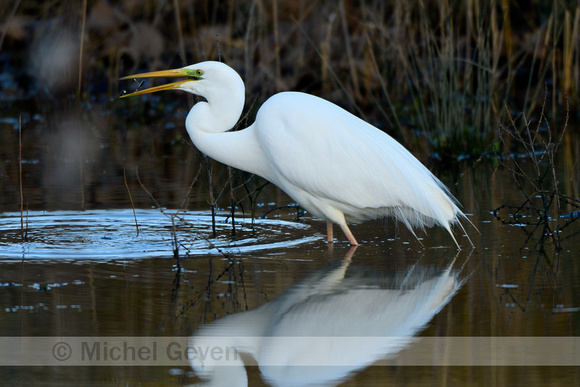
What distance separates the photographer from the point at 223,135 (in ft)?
17.1

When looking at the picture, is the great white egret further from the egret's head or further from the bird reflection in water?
the bird reflection in water

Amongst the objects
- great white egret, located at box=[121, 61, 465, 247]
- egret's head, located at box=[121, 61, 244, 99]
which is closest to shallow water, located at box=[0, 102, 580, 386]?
great white egret, located at box=[121, 61, 465, 247]

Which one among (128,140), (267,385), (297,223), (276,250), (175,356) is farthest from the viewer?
(128,140)

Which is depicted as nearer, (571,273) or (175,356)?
(175,356)

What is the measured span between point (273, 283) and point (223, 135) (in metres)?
1.25

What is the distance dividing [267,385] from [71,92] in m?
9.52

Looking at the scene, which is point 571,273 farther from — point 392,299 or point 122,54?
point 122,54

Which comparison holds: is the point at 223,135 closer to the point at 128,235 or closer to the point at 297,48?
the point at 128,235

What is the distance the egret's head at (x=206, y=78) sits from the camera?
5.06m

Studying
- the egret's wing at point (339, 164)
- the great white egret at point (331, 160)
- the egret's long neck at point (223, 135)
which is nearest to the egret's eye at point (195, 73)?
the great white egret at point (331, 160)

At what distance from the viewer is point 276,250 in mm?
4879

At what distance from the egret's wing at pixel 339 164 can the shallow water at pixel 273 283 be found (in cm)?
27

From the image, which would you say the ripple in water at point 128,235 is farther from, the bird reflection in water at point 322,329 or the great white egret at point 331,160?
the bird reflection in water at point 322,329

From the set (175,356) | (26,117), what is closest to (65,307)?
(175,356)
